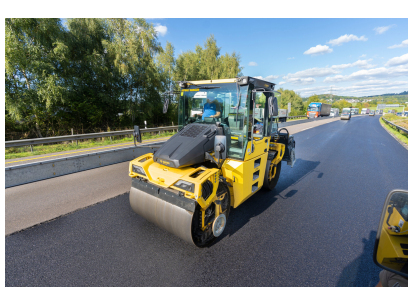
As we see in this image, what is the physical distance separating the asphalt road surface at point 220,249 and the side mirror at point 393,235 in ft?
4.09

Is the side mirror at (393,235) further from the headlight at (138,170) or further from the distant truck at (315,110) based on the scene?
the distant truck at (315,110)

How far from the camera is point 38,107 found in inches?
539

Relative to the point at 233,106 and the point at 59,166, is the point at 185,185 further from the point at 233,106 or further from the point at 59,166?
the point at 59,166

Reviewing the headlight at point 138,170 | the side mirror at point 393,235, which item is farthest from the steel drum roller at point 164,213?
the side mirror at point 393,235

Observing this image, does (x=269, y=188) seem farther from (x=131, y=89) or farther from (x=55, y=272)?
(x=131, y=89)

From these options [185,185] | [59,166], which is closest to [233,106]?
[185,185]

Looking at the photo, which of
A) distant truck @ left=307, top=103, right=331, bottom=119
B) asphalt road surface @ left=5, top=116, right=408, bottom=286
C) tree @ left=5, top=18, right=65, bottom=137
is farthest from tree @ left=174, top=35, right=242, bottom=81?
asphalt road surface @ left=5, top=116, right=408, bottom=286

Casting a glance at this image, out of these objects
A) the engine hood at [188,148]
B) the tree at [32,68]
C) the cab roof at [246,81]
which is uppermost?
the tree at [32,68]

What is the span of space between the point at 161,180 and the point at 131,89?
737 inches

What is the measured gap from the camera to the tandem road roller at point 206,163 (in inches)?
109

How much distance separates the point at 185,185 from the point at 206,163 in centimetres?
96

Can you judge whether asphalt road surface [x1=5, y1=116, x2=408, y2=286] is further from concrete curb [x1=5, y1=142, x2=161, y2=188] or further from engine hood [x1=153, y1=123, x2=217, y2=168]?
concrete curb [x1=5, y1=142, x2=161, y2=188]

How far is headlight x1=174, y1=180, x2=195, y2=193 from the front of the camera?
259 cm

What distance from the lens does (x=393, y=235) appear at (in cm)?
143
